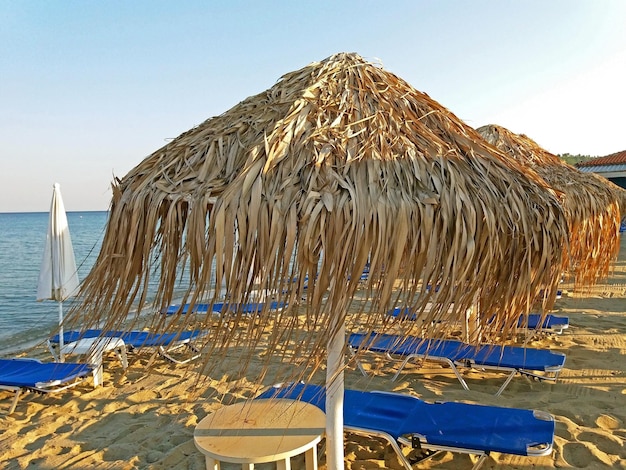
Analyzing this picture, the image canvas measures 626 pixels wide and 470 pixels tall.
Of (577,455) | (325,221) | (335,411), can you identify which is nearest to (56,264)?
(335,411)

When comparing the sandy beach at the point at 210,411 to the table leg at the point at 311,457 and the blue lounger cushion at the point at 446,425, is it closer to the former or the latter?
the blue lounger cushion at the point at 446,425

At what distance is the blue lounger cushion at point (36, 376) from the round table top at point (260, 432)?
187 cm

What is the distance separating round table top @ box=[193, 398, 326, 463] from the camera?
2205 mm

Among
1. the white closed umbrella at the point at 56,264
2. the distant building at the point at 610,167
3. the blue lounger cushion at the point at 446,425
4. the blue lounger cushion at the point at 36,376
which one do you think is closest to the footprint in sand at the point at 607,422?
the blue lounger cushion at the point at 446,425

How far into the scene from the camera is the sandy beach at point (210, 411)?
3.11 m

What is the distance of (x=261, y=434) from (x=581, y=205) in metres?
4.19

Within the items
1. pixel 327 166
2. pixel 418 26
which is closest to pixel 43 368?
pixel 327 166

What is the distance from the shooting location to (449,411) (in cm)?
313

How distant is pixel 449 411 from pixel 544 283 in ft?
5.14

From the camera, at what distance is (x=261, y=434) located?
2.40 meters

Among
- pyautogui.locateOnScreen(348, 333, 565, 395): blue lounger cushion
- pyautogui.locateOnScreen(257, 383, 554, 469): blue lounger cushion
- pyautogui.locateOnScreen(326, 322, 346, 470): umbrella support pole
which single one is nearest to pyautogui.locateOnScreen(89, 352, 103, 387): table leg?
pyautogui.locateOnScreen(257, 383, 554, 469): blue lounger cushion

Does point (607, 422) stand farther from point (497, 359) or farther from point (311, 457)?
point (311, 457)

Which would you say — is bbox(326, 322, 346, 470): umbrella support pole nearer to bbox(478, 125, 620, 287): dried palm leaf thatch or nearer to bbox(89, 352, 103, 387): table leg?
bbox(478, 125, 620, 287): dried palm leaf thatch

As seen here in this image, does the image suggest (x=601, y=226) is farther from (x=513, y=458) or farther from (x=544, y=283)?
(x=544, y=283)
